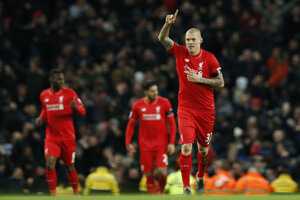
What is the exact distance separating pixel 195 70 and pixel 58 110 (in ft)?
12.0

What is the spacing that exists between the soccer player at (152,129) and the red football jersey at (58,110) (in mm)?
1400

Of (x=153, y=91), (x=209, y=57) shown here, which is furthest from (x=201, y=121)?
(x=153, y=91)

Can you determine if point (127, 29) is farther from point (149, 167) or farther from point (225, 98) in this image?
point (149, 167)

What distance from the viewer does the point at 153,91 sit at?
14.8m

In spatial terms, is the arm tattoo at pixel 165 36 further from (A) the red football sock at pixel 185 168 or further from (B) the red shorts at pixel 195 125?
(A) the red football sock at pixel 185 168

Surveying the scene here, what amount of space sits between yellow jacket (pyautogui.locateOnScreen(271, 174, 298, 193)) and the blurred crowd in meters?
0.53

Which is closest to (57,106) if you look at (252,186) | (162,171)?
(162,171)

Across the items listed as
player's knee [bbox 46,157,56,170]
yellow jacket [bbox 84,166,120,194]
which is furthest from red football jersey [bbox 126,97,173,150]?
player's knee [bbox 46,157,56,170]

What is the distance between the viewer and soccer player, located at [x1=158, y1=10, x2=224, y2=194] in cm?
1146

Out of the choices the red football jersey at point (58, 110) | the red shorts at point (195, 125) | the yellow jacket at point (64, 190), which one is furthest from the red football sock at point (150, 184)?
the red shorts at point (195, 125)

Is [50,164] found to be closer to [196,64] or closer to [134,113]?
[134,113]

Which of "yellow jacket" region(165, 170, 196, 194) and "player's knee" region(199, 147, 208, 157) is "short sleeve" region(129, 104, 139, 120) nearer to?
"yellow jacket" region(165, 170, 196, 194)

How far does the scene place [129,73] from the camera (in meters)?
20.2

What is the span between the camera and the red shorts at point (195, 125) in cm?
1141
